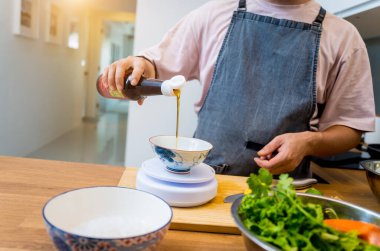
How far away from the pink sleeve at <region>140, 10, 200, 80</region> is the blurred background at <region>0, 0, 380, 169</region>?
1.99ft

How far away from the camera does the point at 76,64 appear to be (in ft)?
17.1

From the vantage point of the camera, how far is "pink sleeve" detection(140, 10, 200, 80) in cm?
108

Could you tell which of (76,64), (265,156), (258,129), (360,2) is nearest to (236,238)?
(265,156)

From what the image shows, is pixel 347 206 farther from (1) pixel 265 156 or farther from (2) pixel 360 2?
(2) pixel 360 2

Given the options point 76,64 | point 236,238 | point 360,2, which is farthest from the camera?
point 76,64

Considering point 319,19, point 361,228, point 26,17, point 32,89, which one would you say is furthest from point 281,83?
point 32,89

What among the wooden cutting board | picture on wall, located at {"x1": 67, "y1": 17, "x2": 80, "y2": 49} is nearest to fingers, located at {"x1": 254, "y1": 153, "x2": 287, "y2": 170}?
the wooden cutting board

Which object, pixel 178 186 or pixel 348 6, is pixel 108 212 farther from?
pixel 348 6

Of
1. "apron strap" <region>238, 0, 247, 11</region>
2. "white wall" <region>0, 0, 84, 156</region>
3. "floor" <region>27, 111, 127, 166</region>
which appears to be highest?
"apron strap" <region>238, 0, 247, 11</region>

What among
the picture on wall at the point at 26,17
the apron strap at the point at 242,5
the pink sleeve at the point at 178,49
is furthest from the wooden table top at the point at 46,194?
the picture on wall at the point at 26,17

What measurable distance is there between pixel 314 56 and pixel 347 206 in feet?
1.88

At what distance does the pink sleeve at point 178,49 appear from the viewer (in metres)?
1.08

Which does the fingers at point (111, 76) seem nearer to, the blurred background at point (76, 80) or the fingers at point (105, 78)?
the fingers at point (105, 78)

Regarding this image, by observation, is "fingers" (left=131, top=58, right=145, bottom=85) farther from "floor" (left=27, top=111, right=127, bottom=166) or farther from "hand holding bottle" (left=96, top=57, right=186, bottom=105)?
"floor" (left=27, top=111, right=127, bottom=166)
